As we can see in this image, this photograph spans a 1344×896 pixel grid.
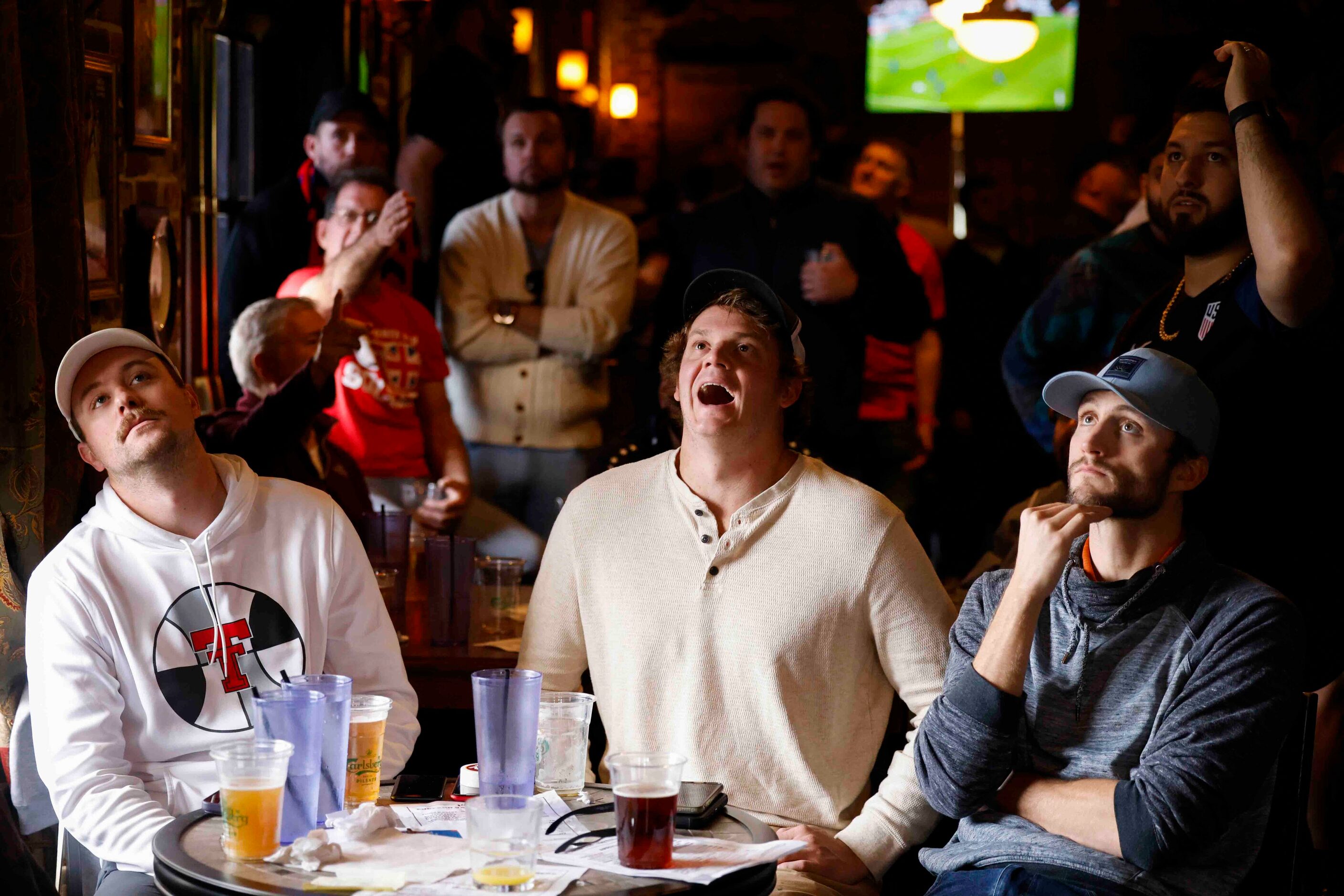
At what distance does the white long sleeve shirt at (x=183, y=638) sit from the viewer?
1.97 metres

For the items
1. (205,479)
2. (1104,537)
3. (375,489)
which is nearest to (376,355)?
(375,489)

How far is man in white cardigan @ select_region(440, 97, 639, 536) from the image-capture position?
14.1ft

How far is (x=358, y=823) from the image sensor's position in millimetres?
1571

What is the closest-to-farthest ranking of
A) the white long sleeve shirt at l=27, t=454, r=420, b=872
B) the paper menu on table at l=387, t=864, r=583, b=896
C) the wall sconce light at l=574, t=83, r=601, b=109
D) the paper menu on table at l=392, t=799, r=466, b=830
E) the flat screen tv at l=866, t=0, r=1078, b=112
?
the paper menu on table at l=387, t=864, r=583, b=896, the paper menu on table at l=392, t=799, r=466, b=830, the white long sleeve shirt at l=27, t=454, r=420, b=872, the wall sconce light at l=574, t=83, r=601, b=109, the flat screen tv at l=866, t=0, r=1078, b=112

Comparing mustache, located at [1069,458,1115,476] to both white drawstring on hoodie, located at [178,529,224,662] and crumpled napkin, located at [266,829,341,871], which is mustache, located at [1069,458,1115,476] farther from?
white drawstring on hoodie, located at [178,529,224,662]

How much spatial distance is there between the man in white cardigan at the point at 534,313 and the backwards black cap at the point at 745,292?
1.87 m

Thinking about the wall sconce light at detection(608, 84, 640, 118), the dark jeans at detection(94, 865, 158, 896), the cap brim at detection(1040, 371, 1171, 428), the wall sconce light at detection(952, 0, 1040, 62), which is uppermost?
the wall sconce light at detection(608, 84, 640, 118)

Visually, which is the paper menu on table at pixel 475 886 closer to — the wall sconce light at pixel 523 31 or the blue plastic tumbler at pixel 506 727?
the blue plastic tumbler at pixel 506 727

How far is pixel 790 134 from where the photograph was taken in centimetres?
412

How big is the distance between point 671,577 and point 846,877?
0.55m

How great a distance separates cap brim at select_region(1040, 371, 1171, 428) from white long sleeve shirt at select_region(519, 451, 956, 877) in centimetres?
31

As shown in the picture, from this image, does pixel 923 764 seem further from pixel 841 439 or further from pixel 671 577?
pixel 841 439

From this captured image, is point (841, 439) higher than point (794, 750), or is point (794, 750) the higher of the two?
point (841, 439)

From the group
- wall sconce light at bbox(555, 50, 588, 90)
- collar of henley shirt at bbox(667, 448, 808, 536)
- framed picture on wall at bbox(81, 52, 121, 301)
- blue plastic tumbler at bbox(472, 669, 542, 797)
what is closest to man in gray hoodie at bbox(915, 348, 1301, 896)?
collar of henley shirt at bbox(667, 448, 808, 536)
